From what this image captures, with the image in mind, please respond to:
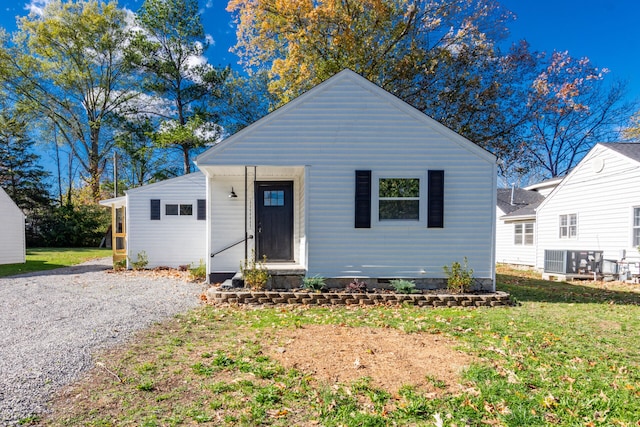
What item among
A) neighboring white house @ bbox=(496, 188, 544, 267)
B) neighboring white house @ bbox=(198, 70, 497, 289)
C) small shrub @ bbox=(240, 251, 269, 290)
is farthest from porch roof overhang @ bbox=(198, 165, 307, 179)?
neighboring white house @ bbox=(496, 188, 544, 267)

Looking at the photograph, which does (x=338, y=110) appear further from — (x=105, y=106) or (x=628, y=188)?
(x=105, y=106)

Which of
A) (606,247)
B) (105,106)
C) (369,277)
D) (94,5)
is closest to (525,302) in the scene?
(369,277)

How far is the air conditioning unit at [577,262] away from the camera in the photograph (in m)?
11.7

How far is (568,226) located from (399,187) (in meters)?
10.0

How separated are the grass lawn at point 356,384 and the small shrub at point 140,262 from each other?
8.17 m

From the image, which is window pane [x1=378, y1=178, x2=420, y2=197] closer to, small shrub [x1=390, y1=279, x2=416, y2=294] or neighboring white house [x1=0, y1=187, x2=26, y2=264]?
small shrub [x1=390, y1=279, x2=416, y2=294]

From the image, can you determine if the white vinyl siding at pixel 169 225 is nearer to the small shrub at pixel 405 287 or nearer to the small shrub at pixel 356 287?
the small shrub at pixel 356 287

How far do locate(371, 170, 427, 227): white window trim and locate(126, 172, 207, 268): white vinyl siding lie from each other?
7258mm

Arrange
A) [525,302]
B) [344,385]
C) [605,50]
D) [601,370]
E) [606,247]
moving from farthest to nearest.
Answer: [605,50] < [606,247] < [525,302] < [601,370] < [344,385]

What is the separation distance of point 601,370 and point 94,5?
3403 cm

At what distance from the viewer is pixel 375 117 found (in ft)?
26.6

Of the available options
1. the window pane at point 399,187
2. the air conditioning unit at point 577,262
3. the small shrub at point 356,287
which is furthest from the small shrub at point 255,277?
the air conditioning unit at point 577,262

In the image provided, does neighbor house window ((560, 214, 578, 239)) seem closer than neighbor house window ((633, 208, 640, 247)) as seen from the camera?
No

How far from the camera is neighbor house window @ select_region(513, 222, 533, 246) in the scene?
651 inches
